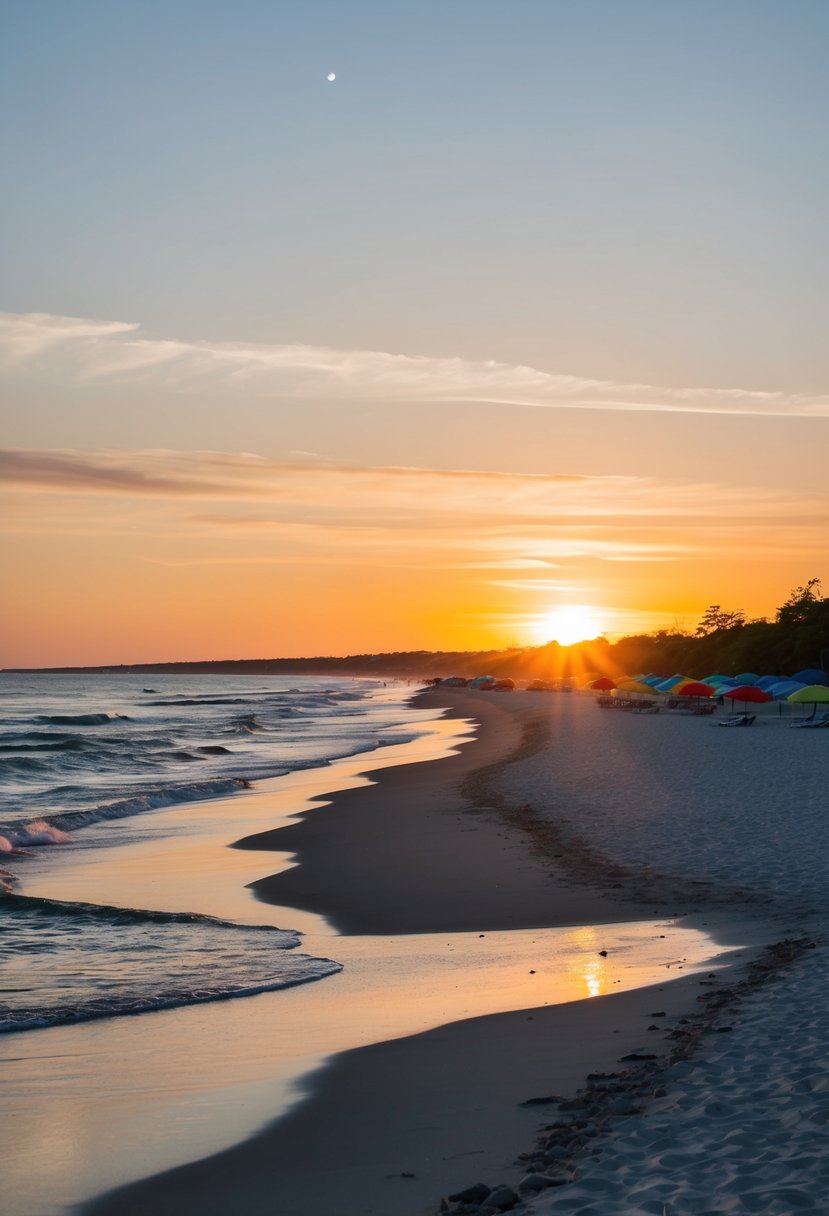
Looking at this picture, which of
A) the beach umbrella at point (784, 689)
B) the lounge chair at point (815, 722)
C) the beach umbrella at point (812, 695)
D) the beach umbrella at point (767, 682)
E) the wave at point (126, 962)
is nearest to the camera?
the wave at point (126, 962)

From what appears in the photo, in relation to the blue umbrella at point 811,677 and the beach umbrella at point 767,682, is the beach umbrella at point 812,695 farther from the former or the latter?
the beach umbrella at point 767,682

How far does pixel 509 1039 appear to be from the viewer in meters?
8.57

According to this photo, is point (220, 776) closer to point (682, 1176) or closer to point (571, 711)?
point (682, 1176)

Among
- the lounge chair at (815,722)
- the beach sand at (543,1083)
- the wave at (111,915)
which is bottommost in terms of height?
the lounge chair at (815,722)

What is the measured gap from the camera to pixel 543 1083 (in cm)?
750

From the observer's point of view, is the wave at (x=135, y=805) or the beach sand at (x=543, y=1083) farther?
the wave at (x=135, y=805)

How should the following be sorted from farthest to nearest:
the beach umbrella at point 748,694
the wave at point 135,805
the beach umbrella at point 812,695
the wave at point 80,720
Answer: the wave at point 80,720, the beach umbrella at point 748,694, the beach umbrella at point 812,695, the wave at point 135,805

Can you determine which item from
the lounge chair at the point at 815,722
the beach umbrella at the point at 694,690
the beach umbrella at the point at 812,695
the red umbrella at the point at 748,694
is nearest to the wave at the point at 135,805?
the lounge chair at the point at 815,722

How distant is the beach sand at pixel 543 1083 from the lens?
577 cm

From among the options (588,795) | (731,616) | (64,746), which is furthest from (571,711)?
(731,616)

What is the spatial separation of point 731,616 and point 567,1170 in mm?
161542

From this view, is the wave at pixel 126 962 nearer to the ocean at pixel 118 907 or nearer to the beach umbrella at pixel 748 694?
the ocean at pixel 118 907

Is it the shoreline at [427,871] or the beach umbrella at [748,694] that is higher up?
the beach umbrella at [748,694]

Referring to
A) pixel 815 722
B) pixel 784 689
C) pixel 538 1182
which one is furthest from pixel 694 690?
pixel 538 1182
